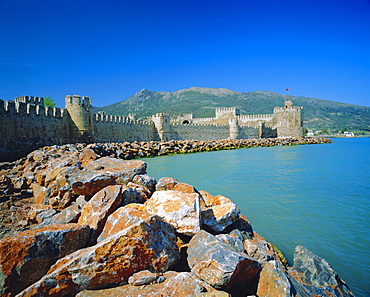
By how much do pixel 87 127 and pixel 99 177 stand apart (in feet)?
51.8

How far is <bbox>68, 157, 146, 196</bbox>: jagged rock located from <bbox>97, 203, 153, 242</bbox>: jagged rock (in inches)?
47.0

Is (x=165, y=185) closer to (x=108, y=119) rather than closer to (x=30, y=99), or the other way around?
(x=108, y=119)

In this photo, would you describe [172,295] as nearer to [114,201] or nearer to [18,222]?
[114,201]

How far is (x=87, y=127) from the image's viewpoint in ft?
60.0

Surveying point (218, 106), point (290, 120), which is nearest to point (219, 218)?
point (290, 120)

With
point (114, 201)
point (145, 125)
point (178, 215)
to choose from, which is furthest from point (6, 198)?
point (145, 125)

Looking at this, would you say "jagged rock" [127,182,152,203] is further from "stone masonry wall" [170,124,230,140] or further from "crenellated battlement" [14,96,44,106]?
"stone masonry wall" [170,124,230,140]

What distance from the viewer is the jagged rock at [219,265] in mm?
2260

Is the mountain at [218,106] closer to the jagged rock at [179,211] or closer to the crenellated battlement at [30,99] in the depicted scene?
the crenellated battlement at [30,99]

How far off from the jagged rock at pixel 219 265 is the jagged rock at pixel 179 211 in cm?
26


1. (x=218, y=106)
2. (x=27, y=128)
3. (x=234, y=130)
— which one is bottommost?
(x=27, y=128)

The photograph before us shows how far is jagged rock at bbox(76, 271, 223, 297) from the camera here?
81.0 inches

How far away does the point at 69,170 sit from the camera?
4.92m

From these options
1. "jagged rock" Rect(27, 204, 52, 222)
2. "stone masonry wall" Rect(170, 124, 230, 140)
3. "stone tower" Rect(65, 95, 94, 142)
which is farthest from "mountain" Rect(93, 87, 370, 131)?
"jagged rock" Rect(27, 204, 52, 222)
